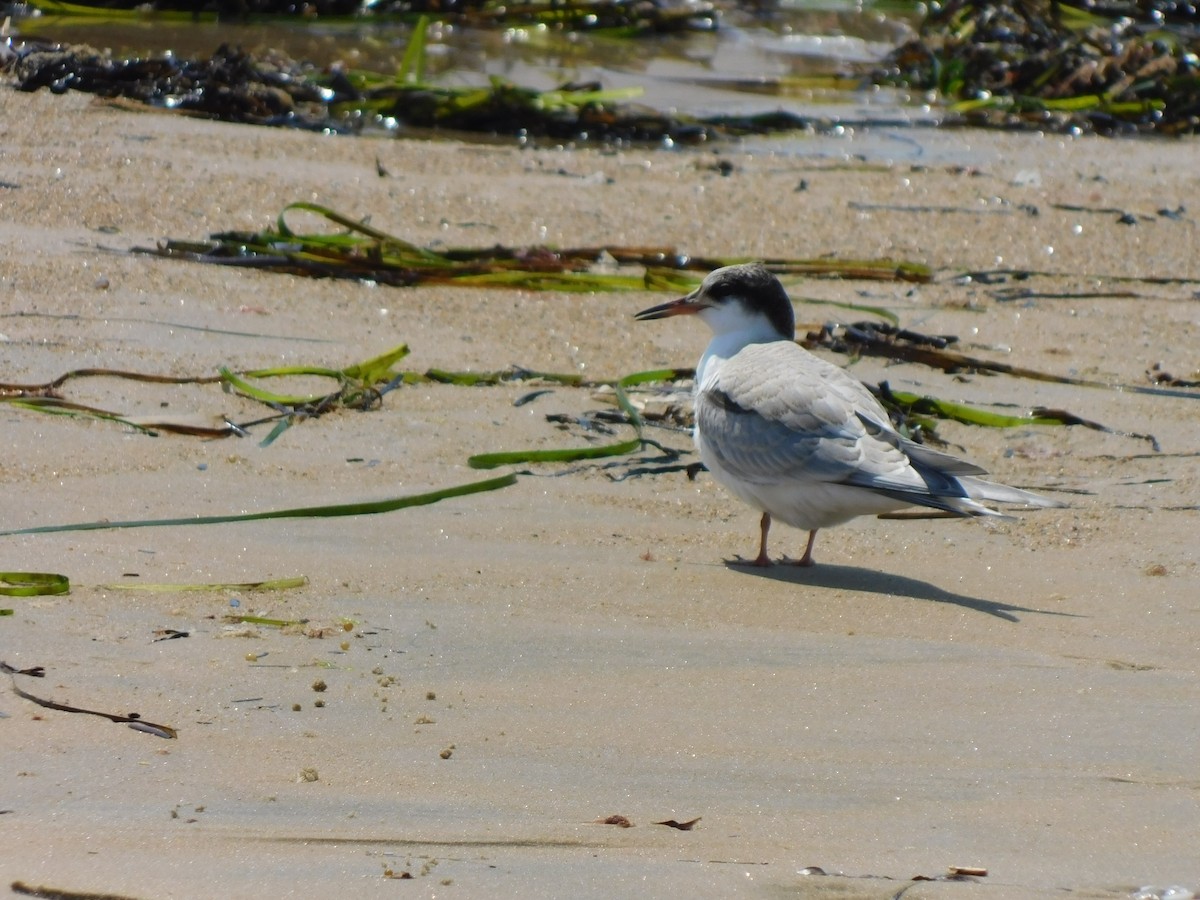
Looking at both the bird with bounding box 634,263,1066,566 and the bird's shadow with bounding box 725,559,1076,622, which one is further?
the bird with bounding box 634,263,1066,566

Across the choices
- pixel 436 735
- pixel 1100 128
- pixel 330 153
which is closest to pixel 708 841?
pixel 436 735

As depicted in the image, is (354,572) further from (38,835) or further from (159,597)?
(38,835)

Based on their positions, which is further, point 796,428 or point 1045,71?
point 1045,71

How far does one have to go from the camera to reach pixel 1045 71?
1056cm

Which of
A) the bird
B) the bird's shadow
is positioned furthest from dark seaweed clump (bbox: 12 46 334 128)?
the bird's shadow

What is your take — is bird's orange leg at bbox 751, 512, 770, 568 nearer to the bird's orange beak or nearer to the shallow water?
the bird's orange beak

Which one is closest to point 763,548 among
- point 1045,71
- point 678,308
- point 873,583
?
point 873,583

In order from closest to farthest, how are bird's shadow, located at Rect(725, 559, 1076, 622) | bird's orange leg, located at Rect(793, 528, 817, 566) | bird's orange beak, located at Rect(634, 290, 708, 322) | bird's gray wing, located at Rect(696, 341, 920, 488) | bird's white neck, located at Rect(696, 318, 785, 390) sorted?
bird's shadow, located at Rect(725, 559, 1076, 622), bird's gray wing, located at Rect(696, 341, 920, 488), bird's orange leg, located at Rect(793, 528, 817, 566), bird's white neck, located at Rect(696, 318, 785, 390), bird's orange beak, located at Rect(634, 290, 708, 322)

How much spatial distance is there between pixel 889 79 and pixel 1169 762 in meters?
8.96

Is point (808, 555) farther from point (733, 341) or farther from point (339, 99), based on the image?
point (339, 99)

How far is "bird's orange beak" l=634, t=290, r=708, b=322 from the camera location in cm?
514

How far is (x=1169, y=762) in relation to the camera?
9.14ft

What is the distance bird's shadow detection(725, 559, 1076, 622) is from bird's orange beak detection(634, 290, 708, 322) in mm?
1172

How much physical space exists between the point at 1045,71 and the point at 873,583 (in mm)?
7405
